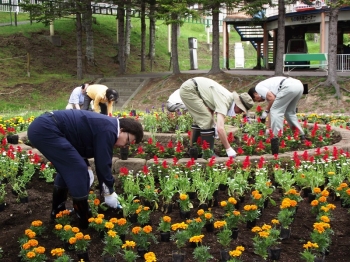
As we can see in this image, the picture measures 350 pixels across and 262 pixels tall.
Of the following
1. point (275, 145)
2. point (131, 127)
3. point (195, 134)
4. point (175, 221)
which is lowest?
point (175, 221)

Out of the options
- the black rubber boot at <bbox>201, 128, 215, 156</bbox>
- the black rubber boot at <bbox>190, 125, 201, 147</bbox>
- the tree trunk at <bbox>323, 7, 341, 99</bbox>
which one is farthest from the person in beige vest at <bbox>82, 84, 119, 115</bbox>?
the tree trunk at <bbox>323, 7, 341, 99</bbox>

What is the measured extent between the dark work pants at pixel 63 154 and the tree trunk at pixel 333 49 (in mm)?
14488

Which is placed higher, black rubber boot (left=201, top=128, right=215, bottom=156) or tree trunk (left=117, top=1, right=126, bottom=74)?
tree trunk (left=117, top=1, right=126, bottom=74)

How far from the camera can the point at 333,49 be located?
705 inches

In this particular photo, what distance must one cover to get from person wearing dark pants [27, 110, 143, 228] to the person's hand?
0.72 feet

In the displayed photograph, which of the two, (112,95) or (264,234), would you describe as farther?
(112,95)

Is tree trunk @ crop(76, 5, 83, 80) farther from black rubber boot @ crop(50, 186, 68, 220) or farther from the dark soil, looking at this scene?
black rubber boot @ crop(50, 186, 68, 220)

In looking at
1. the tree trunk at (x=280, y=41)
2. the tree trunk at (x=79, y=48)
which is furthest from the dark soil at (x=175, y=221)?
the tree trunk at (x=79, y=48)

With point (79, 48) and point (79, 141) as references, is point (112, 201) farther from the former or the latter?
point (79, 48)

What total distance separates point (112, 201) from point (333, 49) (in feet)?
48.6

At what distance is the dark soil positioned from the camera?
413 cm

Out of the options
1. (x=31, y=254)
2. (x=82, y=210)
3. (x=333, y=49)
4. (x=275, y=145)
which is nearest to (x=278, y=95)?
(x=275, y=145)

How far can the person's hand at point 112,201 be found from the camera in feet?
15.9

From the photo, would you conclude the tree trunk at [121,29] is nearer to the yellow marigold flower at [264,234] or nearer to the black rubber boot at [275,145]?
the black rubber boot at [275,145]
